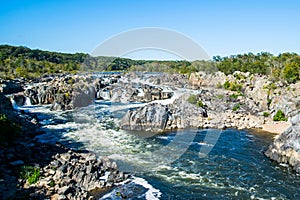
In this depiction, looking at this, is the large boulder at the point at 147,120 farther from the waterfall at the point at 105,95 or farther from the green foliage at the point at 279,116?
the waterfall at the point at 105,95

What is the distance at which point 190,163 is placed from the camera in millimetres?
25078

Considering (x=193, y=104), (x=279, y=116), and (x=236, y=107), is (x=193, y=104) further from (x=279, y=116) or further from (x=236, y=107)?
(x=279, y=116)

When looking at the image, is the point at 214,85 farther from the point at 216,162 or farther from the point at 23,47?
the point at 23,47

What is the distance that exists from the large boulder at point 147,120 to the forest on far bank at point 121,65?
3659 centimetres

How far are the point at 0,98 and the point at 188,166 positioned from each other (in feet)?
99.1

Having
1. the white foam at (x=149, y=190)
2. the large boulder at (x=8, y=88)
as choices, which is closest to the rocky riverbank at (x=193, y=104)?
the large boulder at (x=8, y=88)

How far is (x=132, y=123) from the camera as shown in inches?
1436

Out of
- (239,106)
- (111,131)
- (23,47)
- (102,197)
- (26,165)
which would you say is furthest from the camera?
(23,47)

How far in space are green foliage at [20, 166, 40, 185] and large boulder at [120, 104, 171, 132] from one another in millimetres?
17291

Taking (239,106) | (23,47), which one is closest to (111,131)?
(239,106)

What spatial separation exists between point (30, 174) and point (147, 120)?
1903cm

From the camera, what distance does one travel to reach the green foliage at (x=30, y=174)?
738 inches

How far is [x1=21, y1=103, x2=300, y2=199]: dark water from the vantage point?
19672 millimetres

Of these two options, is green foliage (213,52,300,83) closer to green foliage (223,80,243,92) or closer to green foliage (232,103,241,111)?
green foliage (223,80,243,92)
